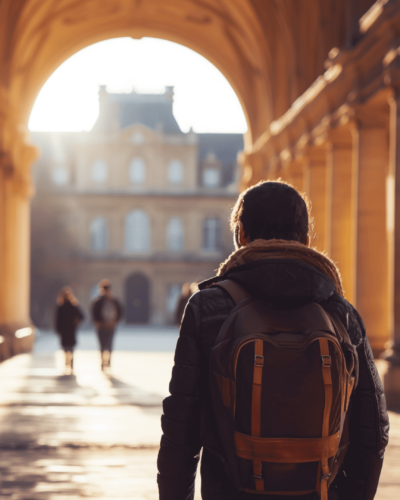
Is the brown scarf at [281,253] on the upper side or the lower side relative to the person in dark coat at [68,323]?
upper

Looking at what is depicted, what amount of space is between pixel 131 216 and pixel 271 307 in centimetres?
4645

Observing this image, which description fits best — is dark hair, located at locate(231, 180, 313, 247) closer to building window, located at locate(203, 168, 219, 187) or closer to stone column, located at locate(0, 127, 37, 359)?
stone column, located at locate(0, 127, 37, 359)

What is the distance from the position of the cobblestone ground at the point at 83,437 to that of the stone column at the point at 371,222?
3222 millimetres

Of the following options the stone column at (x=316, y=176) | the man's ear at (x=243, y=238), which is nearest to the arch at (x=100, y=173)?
the stone column at (x=316, y=176)

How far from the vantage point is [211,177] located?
50.5 meters

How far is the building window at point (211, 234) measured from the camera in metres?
48.5

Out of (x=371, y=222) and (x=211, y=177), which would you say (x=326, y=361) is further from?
(x=211, y=177)

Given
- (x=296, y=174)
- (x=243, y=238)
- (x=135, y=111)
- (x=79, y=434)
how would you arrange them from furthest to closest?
(x=135, y=111) → (x=296, y=174) → (x=79, y=434) → (x=243, y=238)

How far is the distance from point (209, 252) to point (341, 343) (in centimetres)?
4660

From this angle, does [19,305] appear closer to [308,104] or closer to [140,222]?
[308,104]

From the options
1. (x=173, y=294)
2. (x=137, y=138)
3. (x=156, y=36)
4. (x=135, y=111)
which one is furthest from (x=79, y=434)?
(x=135, y=111)

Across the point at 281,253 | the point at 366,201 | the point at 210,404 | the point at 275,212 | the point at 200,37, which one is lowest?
the point at 210,404

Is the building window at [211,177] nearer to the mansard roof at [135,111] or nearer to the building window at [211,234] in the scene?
the building window at [211,234]

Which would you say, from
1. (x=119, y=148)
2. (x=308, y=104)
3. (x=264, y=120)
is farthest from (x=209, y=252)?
(x=308, y=104)
